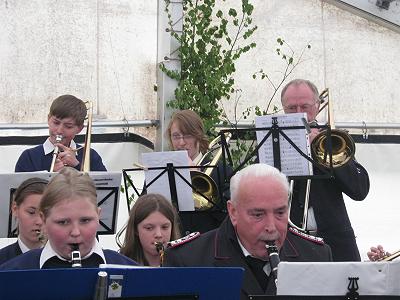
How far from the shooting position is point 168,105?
8039mm

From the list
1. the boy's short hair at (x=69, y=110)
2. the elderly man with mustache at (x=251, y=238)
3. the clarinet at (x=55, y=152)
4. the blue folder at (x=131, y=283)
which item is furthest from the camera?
the boy's short hair at (x=69, y=110)

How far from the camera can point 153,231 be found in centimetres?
539

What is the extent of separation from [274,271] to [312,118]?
94.7 inches

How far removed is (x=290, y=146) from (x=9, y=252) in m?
1.71

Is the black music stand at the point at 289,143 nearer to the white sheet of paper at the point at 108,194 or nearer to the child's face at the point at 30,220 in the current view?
the white sheet of paper at the point at 108,194

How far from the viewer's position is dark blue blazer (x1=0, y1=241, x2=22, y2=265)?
455 cm

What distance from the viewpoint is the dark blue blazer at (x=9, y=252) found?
4.55 metres

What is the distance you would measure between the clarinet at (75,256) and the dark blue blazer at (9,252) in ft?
2.91

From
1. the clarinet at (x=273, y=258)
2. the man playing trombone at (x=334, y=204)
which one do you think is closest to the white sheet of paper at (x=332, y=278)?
the clarinet at (x=273, y=258)

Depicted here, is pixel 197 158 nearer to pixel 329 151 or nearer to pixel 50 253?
pixel 329 151

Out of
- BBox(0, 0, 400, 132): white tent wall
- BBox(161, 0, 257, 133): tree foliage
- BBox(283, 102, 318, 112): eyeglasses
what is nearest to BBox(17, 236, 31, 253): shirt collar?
BBox(283, 102, 318, 112): eyeglasses

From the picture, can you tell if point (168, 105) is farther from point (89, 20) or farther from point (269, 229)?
point (269, 229)

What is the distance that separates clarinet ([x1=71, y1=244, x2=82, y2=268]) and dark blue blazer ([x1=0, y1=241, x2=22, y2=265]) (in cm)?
89

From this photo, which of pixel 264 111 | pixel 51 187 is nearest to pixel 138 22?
pixel 264 111
